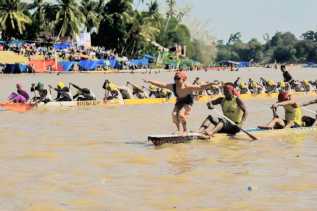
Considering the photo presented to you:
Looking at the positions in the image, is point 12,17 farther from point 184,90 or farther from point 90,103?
point 184,90

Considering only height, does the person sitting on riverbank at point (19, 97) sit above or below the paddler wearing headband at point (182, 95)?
below

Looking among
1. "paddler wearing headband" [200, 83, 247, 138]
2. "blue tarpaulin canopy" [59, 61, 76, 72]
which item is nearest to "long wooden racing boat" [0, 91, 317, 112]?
"paddler wearing headband" [200, 83, 247, 138]

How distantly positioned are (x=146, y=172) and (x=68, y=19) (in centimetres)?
8122

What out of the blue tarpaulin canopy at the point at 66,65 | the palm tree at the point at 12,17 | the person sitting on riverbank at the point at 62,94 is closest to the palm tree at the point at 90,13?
the palm tree at the point at 12,17

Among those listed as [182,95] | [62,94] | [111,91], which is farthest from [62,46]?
[182,95]

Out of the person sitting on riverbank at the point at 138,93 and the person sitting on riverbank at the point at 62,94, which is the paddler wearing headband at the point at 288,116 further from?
the person sitting on riverbank at the point at 138,93

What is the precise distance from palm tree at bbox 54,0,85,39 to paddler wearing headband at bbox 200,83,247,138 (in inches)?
3013

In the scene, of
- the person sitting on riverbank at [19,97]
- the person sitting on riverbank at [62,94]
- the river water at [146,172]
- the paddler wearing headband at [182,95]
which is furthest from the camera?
the person sitting on riverbank at [62,94]

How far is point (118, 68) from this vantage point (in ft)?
298

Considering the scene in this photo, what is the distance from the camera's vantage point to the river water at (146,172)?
34.0 ft

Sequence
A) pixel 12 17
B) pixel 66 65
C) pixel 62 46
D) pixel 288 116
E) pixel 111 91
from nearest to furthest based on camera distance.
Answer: pixel 288 116, pixel 111 91, pixel 66 65, pixel 12 17, pixel 62 46

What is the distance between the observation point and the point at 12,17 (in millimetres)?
86438

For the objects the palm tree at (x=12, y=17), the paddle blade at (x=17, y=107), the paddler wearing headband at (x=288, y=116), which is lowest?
the paddle blade at (x=17, y=107)

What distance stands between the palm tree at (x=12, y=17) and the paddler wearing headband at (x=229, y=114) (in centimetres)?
7189
